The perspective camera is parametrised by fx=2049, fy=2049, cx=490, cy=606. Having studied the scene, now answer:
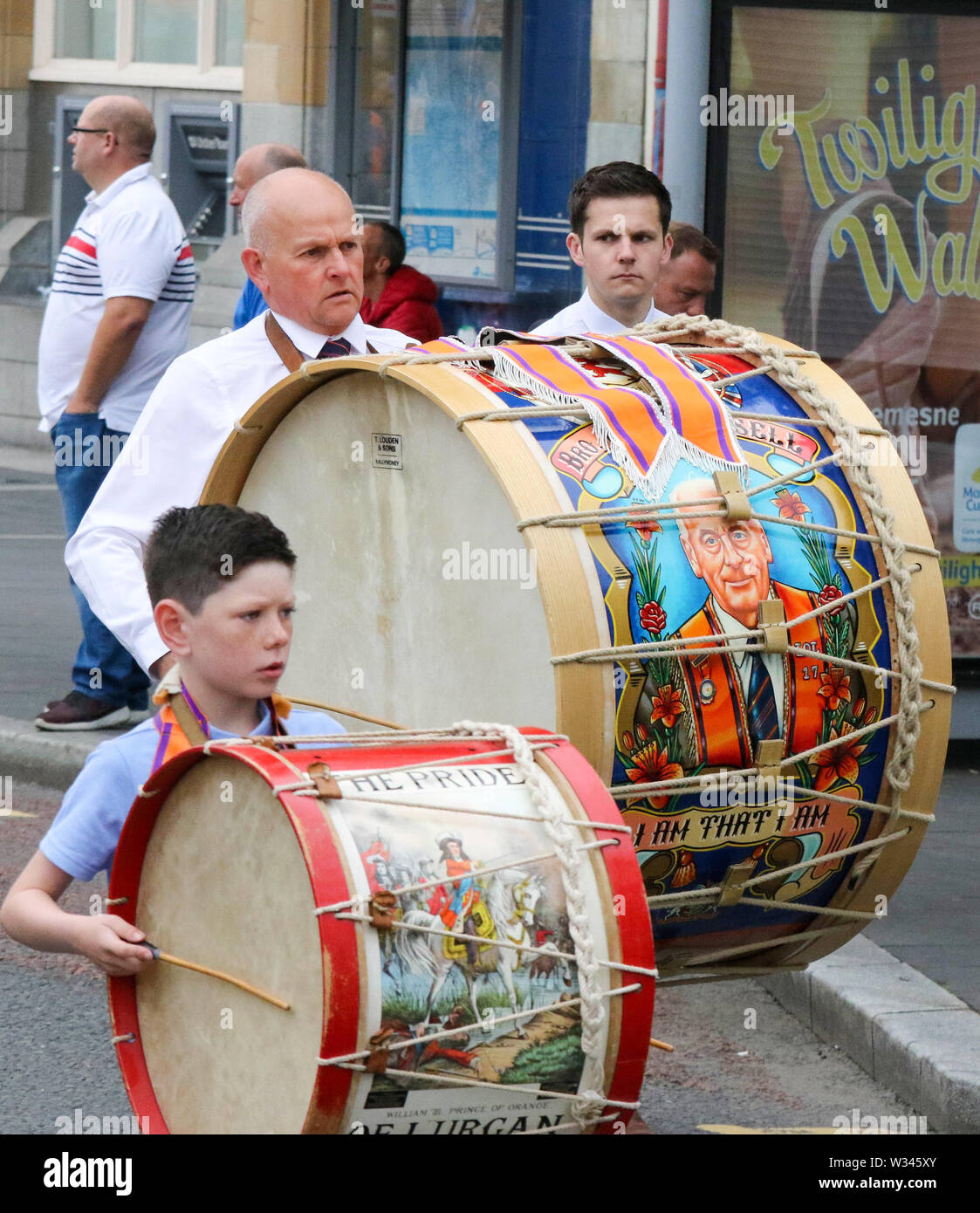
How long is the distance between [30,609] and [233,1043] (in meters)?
6.81

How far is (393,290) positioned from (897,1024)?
168 inches

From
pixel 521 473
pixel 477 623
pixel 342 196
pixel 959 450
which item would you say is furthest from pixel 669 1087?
pixel 959 450

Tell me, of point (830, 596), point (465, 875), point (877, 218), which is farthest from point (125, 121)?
point (465, 875)

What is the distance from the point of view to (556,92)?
340 inches

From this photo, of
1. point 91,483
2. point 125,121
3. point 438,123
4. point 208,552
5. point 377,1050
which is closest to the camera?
point 377,1050

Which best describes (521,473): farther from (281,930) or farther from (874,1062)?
(874,1062)

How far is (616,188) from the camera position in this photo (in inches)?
195

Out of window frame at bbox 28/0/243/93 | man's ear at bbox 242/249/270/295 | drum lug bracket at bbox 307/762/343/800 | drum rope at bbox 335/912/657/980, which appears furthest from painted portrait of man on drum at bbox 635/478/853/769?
window frame at bbox 28/0/243/93

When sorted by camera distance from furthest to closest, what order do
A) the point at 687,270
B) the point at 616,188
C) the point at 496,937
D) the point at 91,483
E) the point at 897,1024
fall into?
the point at 91,483 < the point at 687,270 < the point at 616,188 < the point at 897,1024 < the point at 496,937

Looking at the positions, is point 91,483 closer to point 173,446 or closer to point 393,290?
point 393,290
